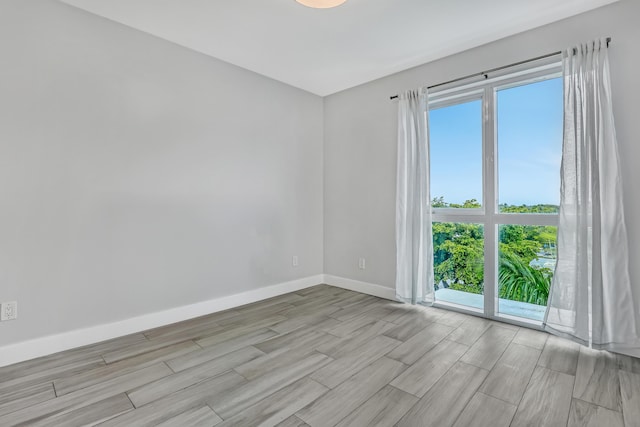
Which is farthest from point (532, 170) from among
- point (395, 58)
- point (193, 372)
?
point (193, 372)

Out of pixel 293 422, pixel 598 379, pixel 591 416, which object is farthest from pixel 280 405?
pixel 598 379

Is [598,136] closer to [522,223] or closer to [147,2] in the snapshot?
[522,223]

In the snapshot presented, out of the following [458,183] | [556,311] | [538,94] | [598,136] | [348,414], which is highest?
[538,94]

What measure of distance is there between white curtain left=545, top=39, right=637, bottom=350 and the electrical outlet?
3.90 m

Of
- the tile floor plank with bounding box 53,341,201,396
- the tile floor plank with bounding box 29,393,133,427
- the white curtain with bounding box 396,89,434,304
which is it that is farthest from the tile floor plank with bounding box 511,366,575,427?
the tile floor plank with bounding box 53,341,201,396

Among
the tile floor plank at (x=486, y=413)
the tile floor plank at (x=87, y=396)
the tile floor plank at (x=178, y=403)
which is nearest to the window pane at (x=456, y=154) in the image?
the tile floor plank at (x=486, y=413)

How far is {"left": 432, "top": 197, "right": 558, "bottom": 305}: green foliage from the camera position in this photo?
2711 mm

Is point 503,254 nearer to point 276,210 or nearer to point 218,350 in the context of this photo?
point 276,210

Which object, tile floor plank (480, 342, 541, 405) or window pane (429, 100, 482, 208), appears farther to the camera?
window pane (429, 100, 482, 208)

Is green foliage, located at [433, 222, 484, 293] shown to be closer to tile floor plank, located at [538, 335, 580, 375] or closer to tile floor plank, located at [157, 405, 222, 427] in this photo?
tile floor plank, located at [538, 335, 580, 375]

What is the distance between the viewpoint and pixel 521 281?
2836 millimetres

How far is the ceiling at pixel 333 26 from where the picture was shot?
2.35m

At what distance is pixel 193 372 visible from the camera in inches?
79.5

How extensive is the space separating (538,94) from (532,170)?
25.7 inches
